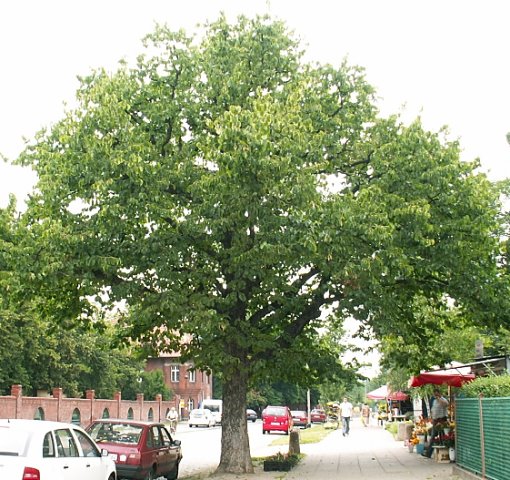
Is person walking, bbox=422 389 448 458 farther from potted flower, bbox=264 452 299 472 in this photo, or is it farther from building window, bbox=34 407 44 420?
building window, bbox=34 407 44 420

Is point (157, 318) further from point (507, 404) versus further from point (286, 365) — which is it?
point (507, 404)

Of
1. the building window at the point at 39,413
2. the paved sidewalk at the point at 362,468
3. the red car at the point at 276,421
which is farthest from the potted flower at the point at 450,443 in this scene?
the building window at the point at 39,413

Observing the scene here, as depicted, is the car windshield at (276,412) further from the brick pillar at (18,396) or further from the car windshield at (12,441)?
the car windshield at (12,441)

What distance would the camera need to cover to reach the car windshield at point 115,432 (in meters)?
16.5

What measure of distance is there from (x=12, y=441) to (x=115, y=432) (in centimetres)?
677

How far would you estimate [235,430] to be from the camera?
2009 cm

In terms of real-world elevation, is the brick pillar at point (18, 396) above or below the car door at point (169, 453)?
above

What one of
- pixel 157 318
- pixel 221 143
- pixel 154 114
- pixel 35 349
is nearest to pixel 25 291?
pixel 157 318

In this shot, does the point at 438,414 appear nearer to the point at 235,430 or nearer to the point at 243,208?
the point at 235,430

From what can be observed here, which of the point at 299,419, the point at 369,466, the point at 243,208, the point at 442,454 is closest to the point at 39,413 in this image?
the point at 299,419

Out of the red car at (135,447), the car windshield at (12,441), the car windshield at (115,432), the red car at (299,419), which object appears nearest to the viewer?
the car windshield at (12,441)

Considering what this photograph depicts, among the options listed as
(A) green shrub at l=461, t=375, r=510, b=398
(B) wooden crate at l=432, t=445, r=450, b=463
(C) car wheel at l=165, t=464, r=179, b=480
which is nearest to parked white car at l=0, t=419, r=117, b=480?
(C) car wheel at l=165, t=464, r=179, b=480

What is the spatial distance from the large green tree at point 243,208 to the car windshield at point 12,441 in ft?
21.7

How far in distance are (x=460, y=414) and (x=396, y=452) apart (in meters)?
10.3
